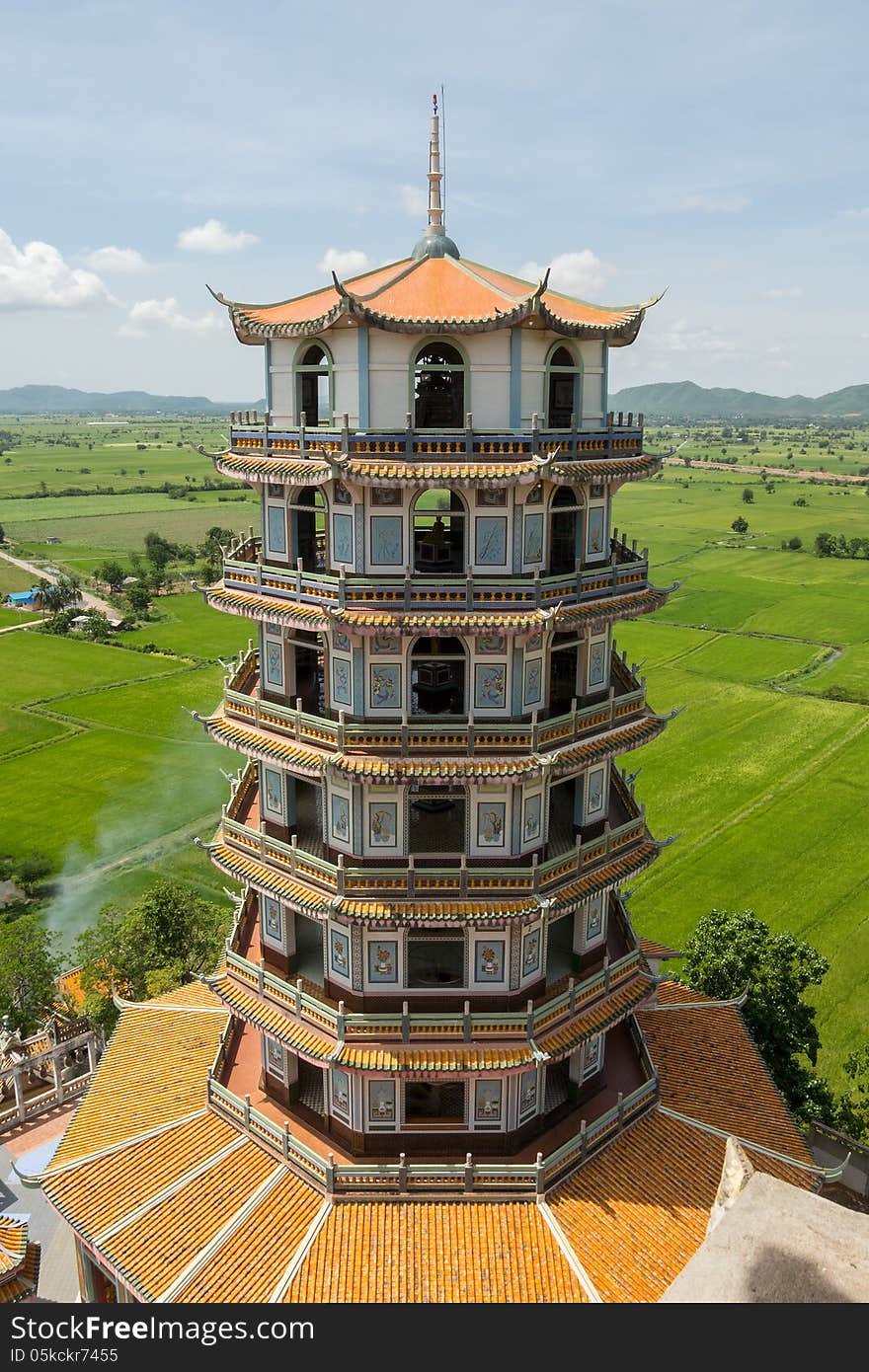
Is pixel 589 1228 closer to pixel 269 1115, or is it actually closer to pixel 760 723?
pixel 269 1115

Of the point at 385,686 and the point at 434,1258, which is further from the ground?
the point at 385,686

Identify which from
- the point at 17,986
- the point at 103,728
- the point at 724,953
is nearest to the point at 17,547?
the point at 103,728

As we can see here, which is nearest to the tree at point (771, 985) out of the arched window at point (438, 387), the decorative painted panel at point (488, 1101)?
the decorative painted panel at point (488, 1101)

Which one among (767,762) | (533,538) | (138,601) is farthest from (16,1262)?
(138,601)

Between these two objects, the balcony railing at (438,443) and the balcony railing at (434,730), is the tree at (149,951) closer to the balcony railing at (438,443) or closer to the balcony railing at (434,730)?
the balcony railing at (434,730)

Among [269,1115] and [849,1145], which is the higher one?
[269,1115]

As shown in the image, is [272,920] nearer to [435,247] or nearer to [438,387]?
[438,387]
